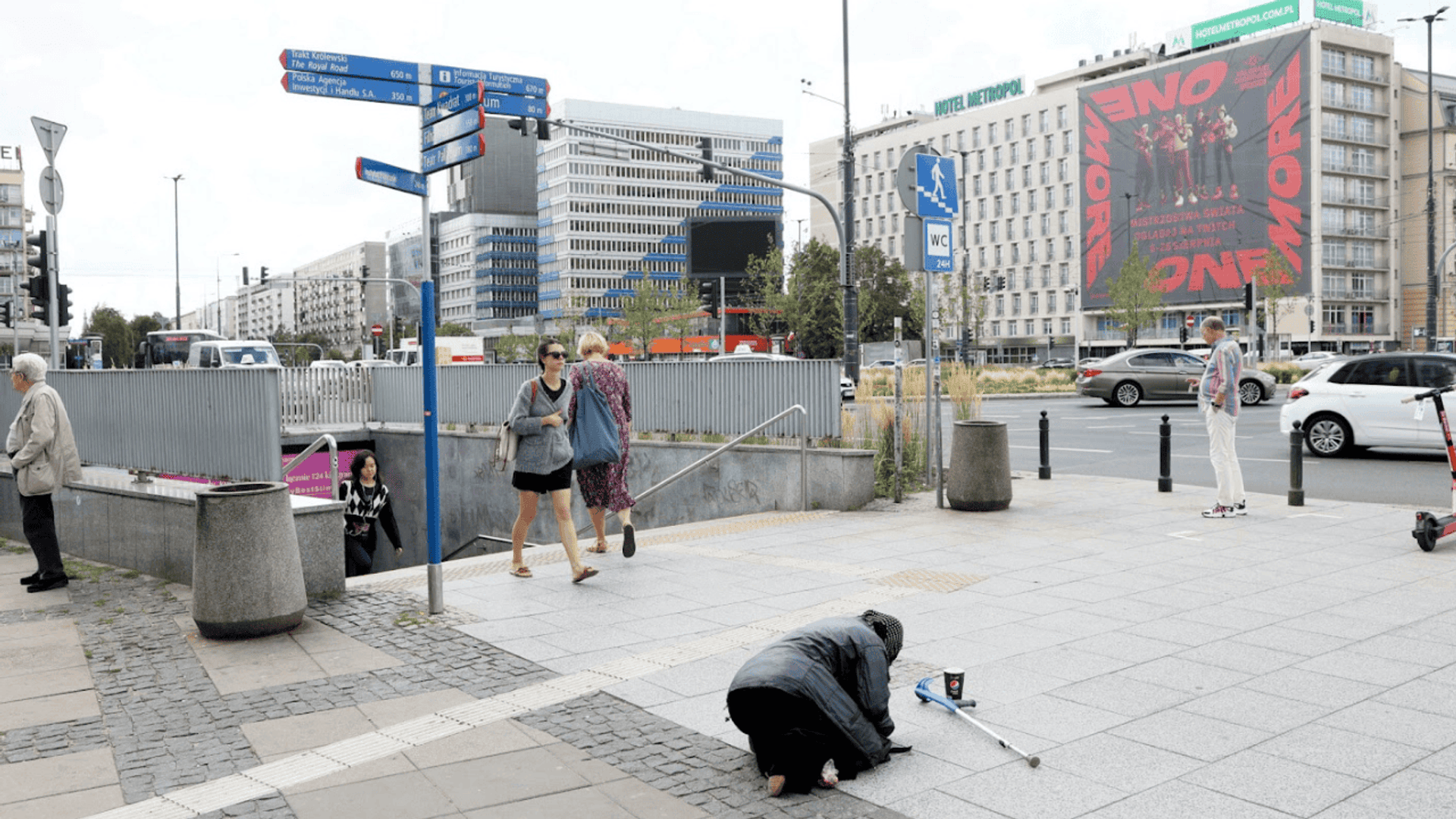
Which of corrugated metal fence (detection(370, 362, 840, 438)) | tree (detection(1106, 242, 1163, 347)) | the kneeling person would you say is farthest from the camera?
tree (detection(1106, 242, 1163, 347))

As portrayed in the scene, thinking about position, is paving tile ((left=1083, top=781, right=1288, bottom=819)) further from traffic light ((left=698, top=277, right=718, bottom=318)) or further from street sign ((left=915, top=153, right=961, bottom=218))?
traffic light ((left=698, top=277, right=718, bottom=318))

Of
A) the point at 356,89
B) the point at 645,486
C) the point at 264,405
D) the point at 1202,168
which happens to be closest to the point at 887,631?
the point at 356,89

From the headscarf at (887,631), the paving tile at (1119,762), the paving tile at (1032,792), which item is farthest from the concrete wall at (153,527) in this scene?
the paving tile at (1119,762)

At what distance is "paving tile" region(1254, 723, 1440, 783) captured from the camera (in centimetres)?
424

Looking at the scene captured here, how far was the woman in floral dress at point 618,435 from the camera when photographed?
356 inches

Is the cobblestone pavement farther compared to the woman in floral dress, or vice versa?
the woman in floral dress

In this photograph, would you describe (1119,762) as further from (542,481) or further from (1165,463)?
(1165,463)

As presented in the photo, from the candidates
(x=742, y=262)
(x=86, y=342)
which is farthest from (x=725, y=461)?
(x=742, y=262)

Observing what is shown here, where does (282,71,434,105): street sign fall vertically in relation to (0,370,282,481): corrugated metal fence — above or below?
above

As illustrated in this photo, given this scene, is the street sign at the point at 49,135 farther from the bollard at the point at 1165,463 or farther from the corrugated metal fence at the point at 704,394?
the bollard at the point at 1165,463

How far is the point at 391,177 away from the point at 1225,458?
311 inches

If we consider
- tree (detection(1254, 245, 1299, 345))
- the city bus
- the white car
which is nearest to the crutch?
the white car

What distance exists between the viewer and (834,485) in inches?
484

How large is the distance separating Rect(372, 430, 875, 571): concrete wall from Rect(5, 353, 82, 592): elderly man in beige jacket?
10.8ft
